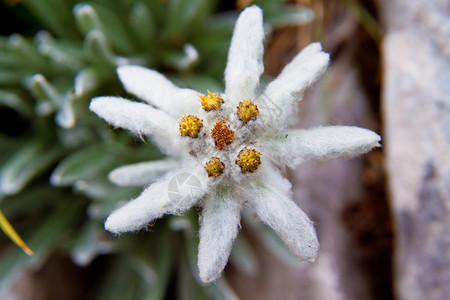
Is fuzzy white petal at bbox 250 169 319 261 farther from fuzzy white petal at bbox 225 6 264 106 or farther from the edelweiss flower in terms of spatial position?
fuzzy white petal at bbox 225 6 264 106

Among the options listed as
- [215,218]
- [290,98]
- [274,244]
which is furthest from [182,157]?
[274,244]

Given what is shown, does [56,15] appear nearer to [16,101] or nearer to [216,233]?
[16,101]

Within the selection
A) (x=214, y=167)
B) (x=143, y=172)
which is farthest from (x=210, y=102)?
(x=143, y=172)

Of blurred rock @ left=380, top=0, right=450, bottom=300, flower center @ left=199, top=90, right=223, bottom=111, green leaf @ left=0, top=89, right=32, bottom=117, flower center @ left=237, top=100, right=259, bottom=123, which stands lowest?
blurred rock @ left=380, top=0, right=450, bottom=300

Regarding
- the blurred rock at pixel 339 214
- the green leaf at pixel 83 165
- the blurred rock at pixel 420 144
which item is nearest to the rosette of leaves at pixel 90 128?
the green leaf at pixel 83 165

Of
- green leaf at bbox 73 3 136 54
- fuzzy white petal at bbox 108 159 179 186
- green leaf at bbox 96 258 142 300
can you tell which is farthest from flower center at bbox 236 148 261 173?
green leaf at bbox 96 258 142 300

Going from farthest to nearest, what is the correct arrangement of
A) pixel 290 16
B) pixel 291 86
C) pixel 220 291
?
pixel 290 16
pixel 220 291
pixel 291 86
